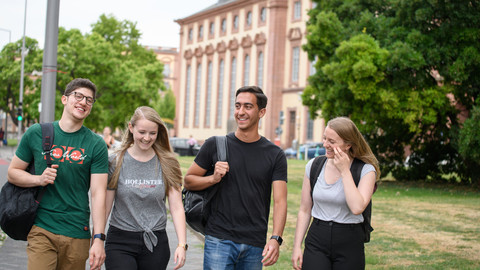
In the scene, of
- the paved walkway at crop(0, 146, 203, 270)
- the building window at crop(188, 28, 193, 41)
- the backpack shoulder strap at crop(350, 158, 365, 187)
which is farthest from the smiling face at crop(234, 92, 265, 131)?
the building window at crop(188, 28, 193, 41)

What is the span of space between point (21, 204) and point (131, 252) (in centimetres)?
73

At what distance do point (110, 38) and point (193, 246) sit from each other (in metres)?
60.3

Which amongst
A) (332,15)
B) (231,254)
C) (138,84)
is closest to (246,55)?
(138,84)

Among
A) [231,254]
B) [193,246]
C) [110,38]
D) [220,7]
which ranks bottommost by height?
[193,246]

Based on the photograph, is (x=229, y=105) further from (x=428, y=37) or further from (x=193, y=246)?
(x=193, y=246)

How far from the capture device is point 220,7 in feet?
280

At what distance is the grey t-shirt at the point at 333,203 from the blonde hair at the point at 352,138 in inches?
2.5

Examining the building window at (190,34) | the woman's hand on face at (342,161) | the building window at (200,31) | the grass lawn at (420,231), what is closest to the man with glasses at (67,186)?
the woman's hand on face at (342,161)

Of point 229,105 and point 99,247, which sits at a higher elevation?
point 229,105

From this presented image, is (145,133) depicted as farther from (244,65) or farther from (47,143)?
(244,65)

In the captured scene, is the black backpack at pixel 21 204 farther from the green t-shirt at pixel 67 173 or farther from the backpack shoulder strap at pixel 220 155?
the backpack shoulder strap at pixel 220 155

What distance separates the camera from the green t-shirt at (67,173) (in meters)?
4.64

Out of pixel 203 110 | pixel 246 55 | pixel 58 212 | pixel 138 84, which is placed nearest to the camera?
pixel 58 212

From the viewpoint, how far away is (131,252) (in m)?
4.70
